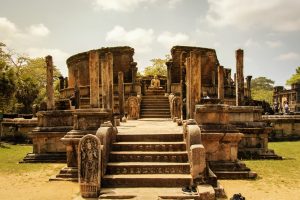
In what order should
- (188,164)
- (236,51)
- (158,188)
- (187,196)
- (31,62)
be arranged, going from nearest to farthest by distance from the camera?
1. (187,196)
2. (158,188)
3. (188,164)
4. (236,51)
5. (31,62)

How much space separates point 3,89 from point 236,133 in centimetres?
1601

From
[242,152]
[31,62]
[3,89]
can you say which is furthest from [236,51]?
[31,62]

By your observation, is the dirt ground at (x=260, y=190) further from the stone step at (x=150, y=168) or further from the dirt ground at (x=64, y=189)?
the stone step at (x=150, y=168)

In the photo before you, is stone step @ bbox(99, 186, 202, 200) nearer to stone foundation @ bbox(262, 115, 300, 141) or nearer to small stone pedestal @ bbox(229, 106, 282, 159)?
small stone pedestal @ bbox(229, 106, 282, 159)

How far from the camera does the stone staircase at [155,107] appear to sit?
19903mm

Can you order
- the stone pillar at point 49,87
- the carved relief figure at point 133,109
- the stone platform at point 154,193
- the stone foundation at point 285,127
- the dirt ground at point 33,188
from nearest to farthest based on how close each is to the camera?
the stone platform at point 154,193 < the dirt ground at point 33,188 < the stone pillar at point 49,87 < the carved relief figure at point 133,109 < the stone foundation at point 285,127

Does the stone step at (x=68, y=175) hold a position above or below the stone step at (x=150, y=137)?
below

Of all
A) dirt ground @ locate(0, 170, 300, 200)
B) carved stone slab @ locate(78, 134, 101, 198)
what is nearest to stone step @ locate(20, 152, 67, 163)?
dirt ground @ locate(0, 170, 300, 200)

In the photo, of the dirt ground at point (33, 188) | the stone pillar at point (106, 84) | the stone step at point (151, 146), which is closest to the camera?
the dirt ground at point (33, 188)

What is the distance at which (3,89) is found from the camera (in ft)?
67.6

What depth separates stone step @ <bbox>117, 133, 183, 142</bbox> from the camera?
899 cm

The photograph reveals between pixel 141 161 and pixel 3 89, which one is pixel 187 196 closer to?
pixel 141 161

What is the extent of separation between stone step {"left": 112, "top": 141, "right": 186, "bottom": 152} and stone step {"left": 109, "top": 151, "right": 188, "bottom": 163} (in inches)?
12.2

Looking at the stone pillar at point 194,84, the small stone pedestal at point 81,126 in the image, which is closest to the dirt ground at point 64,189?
the small stone pedestal at point 81,126
